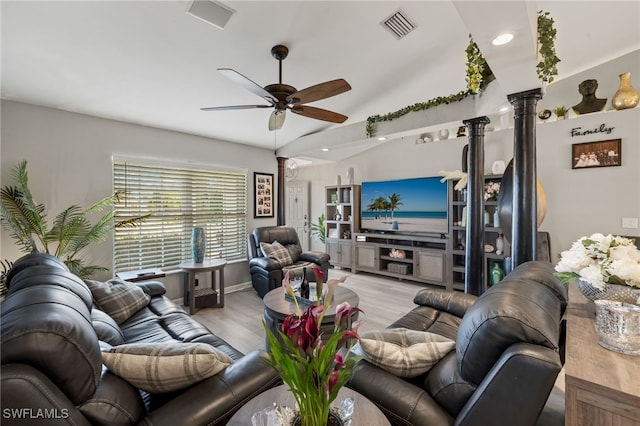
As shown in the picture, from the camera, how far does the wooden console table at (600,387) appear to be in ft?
2.52

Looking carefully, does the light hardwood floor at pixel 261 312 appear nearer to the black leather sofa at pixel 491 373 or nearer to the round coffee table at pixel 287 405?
the black leather sofa at pixel 491 373

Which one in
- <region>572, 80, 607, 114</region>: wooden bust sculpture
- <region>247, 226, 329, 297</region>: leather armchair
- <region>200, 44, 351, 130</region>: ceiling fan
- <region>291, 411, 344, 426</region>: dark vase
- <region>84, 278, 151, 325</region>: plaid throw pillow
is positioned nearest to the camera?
<region>291, 411, 344, 426</region>: dark vase

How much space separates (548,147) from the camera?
4090 mm

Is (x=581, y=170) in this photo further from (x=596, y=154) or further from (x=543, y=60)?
(x=543, y=60)

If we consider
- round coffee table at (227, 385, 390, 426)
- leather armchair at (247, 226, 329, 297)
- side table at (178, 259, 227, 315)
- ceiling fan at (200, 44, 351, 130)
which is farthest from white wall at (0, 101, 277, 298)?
round coffee table at (227, 385, 390, 426)

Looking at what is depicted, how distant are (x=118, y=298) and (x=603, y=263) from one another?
3.11 m

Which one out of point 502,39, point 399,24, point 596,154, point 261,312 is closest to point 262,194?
point 261,312

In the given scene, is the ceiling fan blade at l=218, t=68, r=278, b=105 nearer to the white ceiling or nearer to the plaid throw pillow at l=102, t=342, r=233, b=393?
the white ceiling

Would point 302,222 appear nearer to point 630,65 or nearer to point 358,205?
point 358,205

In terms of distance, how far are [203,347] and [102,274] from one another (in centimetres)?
304

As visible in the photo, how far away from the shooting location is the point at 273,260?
13.4 feet

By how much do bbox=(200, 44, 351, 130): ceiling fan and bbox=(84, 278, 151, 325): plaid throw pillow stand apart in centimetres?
169

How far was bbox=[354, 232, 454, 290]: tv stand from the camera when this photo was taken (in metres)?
4.76

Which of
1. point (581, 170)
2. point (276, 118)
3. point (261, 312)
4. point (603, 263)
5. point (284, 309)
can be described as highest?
point (276, 118)
